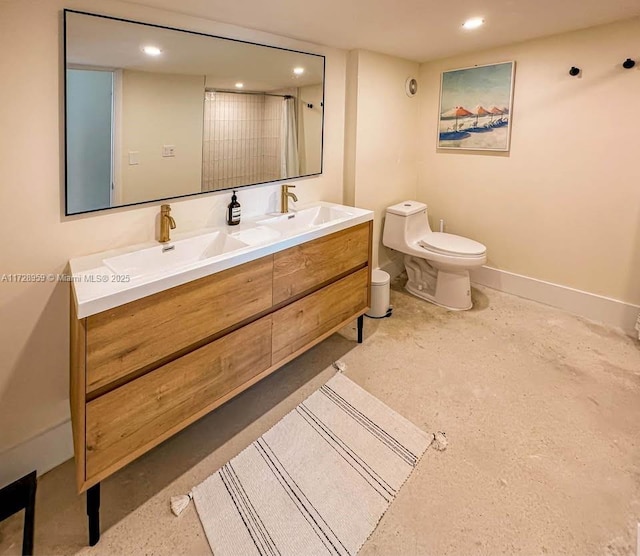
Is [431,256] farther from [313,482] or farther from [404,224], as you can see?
[313,482]

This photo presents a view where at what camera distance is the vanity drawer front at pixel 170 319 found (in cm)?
129

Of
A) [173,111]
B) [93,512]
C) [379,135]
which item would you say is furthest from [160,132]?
[379,135]

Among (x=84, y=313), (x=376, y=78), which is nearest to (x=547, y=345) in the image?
(x=376, y=78)

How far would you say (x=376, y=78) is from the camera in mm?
2986

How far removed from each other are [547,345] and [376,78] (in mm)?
2297

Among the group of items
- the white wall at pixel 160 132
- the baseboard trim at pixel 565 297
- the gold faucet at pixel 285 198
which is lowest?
the baseboard trim at pixel 565 297

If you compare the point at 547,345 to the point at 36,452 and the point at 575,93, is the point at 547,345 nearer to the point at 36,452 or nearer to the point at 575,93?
the point at 575,93

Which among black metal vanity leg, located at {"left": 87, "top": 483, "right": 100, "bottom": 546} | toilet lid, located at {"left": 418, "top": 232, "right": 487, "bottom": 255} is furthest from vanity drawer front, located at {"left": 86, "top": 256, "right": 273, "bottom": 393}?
toilet lid, located at {"left": 418, "top": 232, "right": 487, "bottom": 255}

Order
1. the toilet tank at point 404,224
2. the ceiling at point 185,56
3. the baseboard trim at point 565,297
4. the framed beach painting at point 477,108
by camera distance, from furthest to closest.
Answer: the toilet tank at point 404,224, the framed beach painting at point 477,108, the baseboard trim at point 565,297, the ceiling at point 185,56

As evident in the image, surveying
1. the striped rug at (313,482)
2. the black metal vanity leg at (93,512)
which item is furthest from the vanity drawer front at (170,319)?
the striped rug at (313,482)

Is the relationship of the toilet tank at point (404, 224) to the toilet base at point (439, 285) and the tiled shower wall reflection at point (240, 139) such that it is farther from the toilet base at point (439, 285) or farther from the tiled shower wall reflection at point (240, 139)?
the tiled shower wall reflection at point (240, 139)

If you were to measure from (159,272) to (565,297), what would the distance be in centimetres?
299

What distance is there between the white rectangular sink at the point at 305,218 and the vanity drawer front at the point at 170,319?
22.9 inches

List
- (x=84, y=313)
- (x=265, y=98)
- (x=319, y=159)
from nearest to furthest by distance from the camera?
(x=84, y=313), (x=265, y=98), (x=319, y=159)
